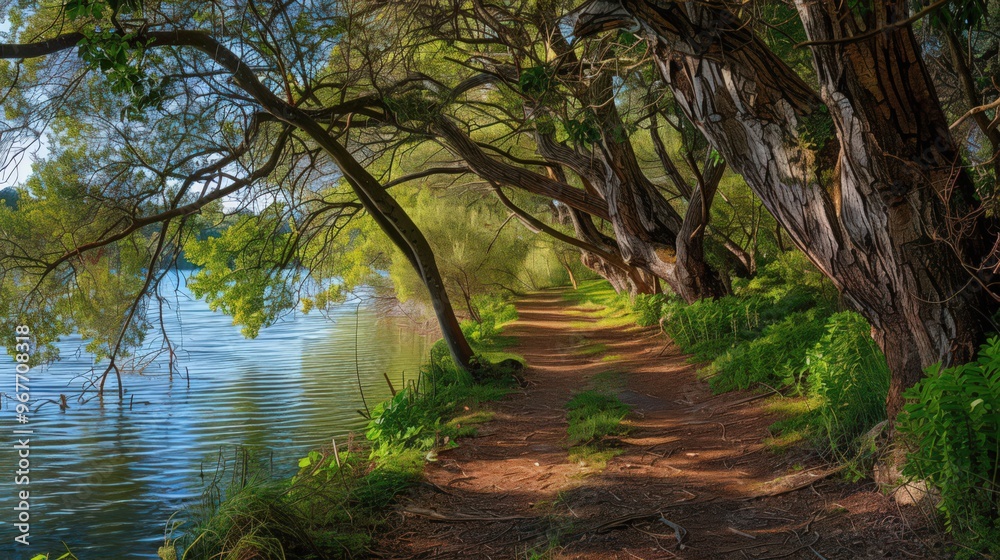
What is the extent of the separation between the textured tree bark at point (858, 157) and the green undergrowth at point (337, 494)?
3.54 meters

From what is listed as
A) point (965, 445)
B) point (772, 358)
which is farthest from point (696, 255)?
point (965, 445)

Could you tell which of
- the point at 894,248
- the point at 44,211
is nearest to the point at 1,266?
the point at 44,211

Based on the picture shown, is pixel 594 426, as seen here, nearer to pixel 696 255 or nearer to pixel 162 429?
pixel 696 255

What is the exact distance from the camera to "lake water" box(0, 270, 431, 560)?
8.25 metres

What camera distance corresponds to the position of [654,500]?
5.14 meters

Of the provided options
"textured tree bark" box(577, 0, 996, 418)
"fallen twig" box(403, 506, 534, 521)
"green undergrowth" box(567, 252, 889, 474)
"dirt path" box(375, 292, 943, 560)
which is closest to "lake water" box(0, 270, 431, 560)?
"fallen twig" box(403, 506, 534, 521)

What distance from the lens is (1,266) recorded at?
8383mm

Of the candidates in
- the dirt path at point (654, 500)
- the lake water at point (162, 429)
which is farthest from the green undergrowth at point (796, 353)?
the lake water at point (162, 429)

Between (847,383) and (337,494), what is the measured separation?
155 inches

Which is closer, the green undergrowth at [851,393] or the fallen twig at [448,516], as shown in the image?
the green undergrowth at [851,393]

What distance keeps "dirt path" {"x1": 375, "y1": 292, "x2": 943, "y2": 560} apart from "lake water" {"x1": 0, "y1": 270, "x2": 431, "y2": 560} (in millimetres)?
2216

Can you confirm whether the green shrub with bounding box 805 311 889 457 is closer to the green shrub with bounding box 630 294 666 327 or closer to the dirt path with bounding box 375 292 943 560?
the dirt path with bounding box 375 292 943 560

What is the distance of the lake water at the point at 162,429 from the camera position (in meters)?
8.25

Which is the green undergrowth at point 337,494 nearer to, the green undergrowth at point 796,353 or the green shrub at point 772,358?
the green shrub at point 772,358
